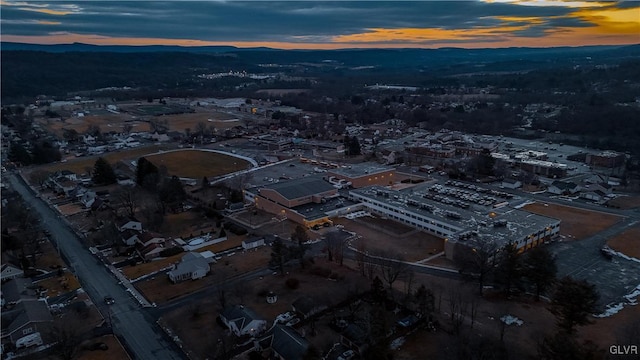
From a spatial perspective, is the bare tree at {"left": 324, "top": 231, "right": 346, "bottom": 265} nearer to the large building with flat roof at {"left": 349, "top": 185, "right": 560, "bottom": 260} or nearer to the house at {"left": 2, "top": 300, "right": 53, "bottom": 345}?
the large building with flat roof at {"left": 349, "top": 185, "right": 560, "bottom": 260}

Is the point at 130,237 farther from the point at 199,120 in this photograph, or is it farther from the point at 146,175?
the point at 199,120

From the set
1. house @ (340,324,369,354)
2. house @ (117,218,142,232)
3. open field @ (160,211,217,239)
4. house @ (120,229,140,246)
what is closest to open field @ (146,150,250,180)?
open field @ (160,211,217,239)

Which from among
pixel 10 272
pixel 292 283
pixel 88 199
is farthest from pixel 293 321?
pixel 88 199

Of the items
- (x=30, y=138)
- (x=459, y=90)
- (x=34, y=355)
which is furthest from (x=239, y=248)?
(x=459, y=90)

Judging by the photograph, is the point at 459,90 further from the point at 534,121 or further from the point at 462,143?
the point at 462,143

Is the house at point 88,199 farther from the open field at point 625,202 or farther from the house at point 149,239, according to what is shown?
the open field at point 625,202

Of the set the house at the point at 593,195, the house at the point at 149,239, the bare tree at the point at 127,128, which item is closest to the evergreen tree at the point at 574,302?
the house at the point at 149,239
